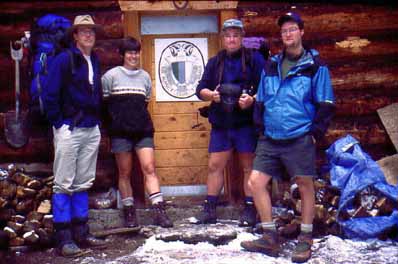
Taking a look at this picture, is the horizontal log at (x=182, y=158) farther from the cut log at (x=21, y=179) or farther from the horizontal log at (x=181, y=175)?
the cut log at (x=21, y=179)

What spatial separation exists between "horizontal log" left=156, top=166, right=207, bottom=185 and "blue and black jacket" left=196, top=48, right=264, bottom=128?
1.42 m

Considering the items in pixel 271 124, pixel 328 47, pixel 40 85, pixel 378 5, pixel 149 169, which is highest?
pixel 378 5

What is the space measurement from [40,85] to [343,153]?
359 cm

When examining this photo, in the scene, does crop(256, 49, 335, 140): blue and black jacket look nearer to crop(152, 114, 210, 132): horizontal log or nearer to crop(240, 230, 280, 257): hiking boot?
crop(240, 230, 280, 257): hiking boot

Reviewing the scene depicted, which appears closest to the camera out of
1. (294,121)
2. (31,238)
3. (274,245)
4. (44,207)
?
(294,121)

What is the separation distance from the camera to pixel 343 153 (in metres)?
6.68

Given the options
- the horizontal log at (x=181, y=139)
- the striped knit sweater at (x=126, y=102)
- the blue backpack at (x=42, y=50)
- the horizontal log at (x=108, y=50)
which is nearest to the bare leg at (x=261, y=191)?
the striped knit sweater at (x=126, y=102)

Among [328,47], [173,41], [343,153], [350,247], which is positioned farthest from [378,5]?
[350,247]

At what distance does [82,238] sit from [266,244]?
2.03 m

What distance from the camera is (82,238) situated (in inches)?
240

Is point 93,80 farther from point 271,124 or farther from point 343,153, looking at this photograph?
point 343,153

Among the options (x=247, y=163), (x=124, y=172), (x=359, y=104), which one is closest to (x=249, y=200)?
(x=247, y=163)

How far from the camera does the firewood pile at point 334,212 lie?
6098 mm

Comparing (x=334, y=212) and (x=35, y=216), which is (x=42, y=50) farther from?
(x=334, y=212)
